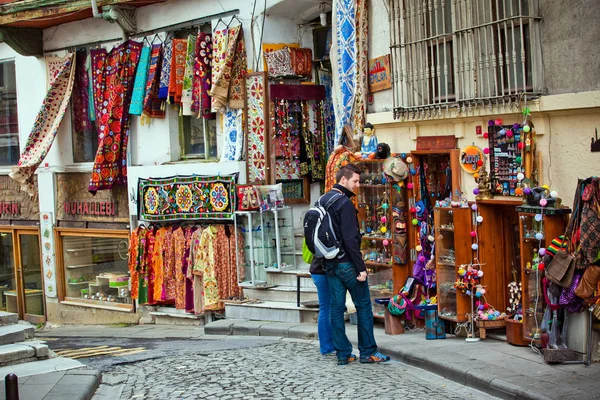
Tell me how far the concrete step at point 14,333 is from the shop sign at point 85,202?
6270 millimetres

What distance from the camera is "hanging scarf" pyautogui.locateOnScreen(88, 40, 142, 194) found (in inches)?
676

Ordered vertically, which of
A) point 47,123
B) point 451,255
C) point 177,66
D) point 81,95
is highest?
point 177,66

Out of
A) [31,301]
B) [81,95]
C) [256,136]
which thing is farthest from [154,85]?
[31,301]

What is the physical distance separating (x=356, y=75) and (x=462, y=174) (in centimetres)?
262

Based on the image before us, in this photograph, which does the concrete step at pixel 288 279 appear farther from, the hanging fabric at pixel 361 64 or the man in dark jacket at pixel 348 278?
the man in dark jacket at pixel 348 278

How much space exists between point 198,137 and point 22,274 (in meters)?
6.10

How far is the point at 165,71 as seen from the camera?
16.5 m

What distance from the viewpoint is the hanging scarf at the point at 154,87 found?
16672 mm

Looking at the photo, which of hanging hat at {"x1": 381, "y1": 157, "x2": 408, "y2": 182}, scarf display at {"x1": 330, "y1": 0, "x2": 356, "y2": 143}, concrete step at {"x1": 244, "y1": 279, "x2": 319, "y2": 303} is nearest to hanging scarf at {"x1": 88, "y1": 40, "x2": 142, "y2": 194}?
concrete step at {"x1": 244, "y1": 279, "x2": 319, "y2": 303}

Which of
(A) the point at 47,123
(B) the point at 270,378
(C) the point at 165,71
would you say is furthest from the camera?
(A) the point at 47,123

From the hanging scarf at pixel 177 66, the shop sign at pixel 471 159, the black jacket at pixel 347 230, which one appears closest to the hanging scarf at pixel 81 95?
the hanging scarf at pixel 177 66

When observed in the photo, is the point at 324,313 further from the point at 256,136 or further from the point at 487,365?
the point at 256,136

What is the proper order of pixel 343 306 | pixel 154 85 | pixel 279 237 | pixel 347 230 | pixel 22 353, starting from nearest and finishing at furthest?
1. pixel 347 230
2. pixel 343 306
3. pixel 22 353
4. pixel 279 237
5. pixel 154 85

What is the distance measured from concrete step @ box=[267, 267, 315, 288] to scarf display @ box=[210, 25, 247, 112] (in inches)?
111
